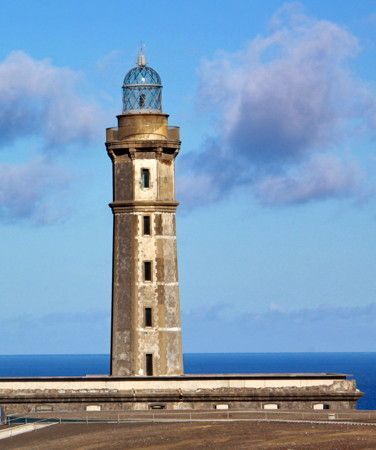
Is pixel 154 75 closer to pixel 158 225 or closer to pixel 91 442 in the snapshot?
pixel 158 225

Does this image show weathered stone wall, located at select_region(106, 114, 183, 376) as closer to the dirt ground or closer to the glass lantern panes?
the glass lantern panes

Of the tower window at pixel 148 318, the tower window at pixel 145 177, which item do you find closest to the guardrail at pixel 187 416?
the tower window at pixel 148 318

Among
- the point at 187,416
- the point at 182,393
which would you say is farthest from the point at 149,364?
the point at 187,416

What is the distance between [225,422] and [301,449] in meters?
8.94

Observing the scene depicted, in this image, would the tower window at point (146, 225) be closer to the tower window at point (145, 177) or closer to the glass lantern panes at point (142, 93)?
the tower window at point (145, 177)

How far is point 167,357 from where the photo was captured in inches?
2334

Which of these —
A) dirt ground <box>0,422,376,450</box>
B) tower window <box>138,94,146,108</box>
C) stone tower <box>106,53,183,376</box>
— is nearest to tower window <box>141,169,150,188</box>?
stone tower <box>106,53,183,376</box>

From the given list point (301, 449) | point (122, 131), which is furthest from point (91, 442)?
point (122, 131)

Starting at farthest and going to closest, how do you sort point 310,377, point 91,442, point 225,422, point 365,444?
1. point 310,377
2. point 225,422
3. point 91,442
4. point 365,444

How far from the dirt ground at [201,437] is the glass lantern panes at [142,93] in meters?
18.6

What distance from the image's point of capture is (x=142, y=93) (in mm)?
62094

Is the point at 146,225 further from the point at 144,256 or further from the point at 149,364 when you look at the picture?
the point at 149,364

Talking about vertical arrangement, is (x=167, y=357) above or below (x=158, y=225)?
below

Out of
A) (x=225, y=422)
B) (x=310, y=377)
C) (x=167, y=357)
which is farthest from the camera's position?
(x=167, y=357)
